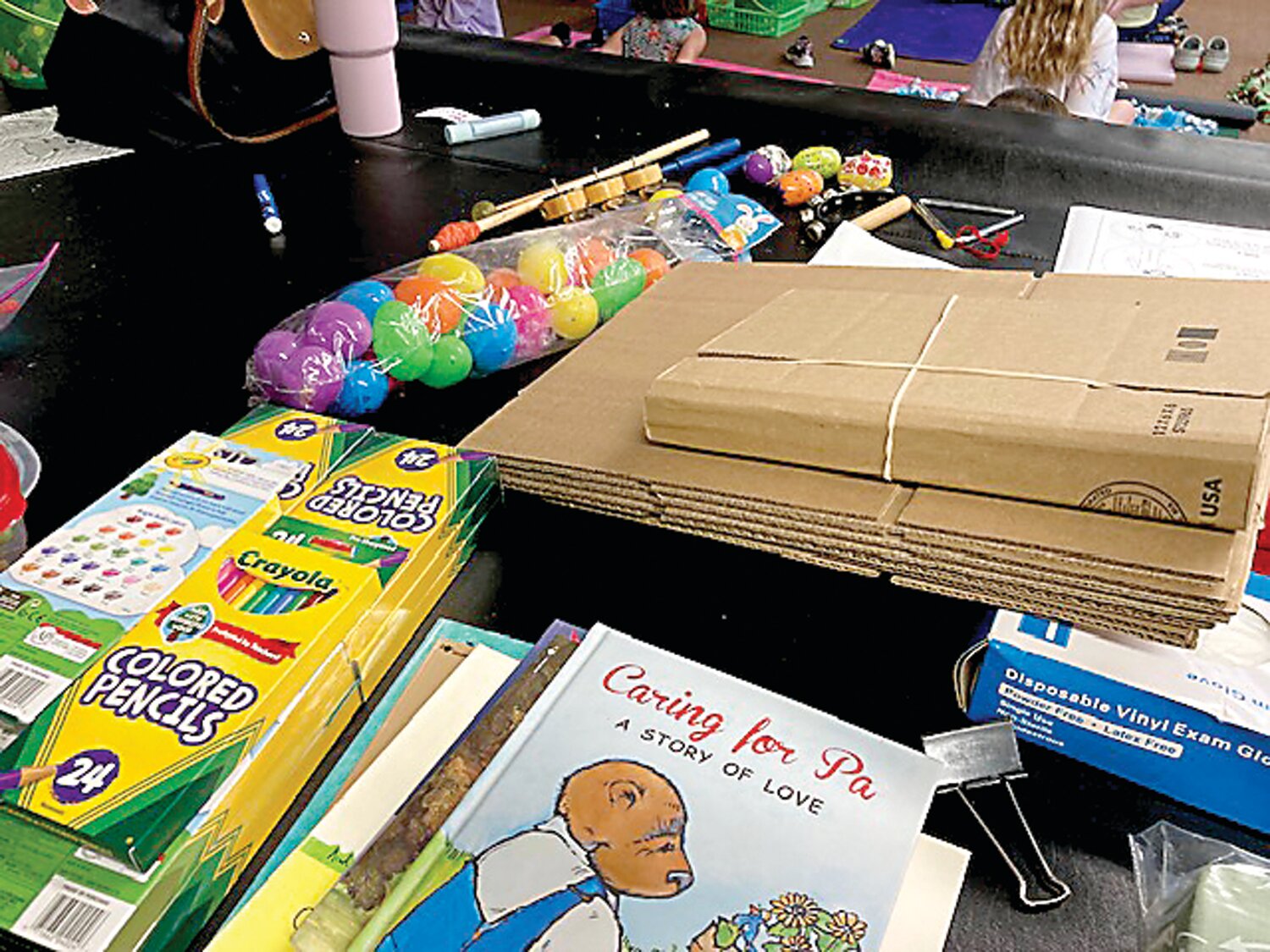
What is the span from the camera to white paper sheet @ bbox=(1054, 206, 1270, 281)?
0.94 metres

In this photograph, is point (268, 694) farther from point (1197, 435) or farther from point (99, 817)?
point (1197, 435)

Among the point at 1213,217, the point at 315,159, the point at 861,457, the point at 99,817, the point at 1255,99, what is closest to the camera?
the point at 99,817

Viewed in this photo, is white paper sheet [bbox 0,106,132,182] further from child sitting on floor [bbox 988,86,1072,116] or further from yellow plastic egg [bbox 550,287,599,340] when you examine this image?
child sitting on floor [bbox 988,86,1072,116]

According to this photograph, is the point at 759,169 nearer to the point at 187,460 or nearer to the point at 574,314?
the point at 574,314

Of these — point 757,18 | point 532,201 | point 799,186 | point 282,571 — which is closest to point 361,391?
point 282,571

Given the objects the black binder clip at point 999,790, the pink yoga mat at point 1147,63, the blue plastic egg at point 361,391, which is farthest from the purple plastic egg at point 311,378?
the pink yoga mat at point 1147,63

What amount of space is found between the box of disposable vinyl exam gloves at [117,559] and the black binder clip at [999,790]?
38cm

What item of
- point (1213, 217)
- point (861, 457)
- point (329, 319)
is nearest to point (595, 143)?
point (329, 319)

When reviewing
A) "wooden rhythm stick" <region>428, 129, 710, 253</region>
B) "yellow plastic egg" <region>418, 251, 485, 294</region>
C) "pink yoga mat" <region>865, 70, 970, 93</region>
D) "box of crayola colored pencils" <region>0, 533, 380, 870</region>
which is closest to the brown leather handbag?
"wooden rhythm stick" <region>428, 129, 710, 253</region>

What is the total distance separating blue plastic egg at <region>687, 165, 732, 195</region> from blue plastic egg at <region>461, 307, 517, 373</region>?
30 centimetres

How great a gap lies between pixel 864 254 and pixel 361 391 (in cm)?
45

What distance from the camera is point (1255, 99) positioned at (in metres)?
2.50

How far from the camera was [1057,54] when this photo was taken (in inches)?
69.4

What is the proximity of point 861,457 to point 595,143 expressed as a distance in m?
0.73
